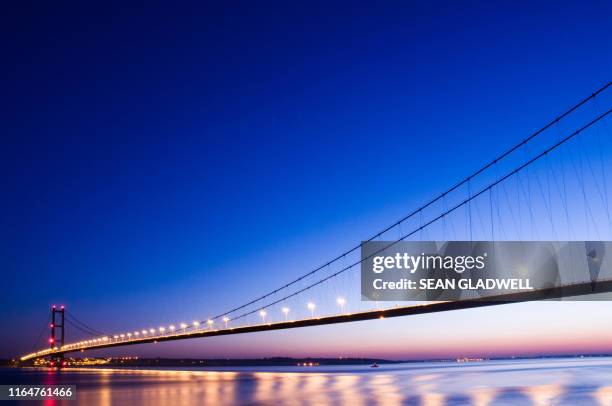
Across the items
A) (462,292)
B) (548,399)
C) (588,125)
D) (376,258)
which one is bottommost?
(548,399)

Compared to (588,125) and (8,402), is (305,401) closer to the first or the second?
(8,402)

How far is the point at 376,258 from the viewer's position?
5838 centimetres

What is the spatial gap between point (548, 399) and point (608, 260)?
22.9 ft

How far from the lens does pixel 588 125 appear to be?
1441 inches

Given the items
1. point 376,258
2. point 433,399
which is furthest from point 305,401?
point 376,258

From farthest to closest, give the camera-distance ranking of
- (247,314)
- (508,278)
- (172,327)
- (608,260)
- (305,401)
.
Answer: (172,327)
(247,314)
(508,278)
(608,260)
(305,401)

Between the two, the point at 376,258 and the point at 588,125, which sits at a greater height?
the point at 588,125

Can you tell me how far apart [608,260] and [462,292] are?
8.23 m

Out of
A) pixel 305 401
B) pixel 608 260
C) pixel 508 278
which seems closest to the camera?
pixel 305 401

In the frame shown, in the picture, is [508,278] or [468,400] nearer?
[468,400]

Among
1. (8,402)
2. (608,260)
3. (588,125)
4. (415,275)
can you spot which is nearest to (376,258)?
(415,275)

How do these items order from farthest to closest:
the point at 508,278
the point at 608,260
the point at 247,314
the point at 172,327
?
the point at 172,327 < the point at 247,314 < the point at 508,278 < the point at 608,260

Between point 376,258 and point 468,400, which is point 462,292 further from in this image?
point 376,258

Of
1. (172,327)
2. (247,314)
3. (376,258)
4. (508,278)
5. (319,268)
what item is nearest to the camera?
(508,278)
